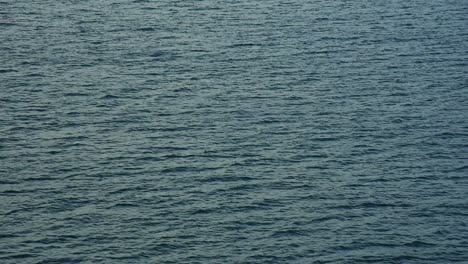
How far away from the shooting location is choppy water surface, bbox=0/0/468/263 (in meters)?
62.8

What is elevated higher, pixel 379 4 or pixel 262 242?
pixel 379 4

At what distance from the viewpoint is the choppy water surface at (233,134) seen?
A: 62781 mm

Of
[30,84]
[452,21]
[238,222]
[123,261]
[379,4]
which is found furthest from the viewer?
[379,4]

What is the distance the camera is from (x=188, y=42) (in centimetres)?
10038

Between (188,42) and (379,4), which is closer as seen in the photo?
(188,42)

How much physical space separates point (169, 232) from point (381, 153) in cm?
2179

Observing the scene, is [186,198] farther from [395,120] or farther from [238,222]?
[395,120]

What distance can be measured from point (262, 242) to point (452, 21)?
184 ft

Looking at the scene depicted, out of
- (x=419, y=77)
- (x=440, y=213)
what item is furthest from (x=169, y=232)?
(x=419, y=77)

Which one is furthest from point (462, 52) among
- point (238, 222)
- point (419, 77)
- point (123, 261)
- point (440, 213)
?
point (123, 261)

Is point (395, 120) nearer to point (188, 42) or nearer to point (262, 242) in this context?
point (262, 242)

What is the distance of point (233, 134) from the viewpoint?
78.2m

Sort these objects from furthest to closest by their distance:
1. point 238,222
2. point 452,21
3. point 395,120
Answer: point 452,21, point 395,120, point 238,222

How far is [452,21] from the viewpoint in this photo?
350 ft
